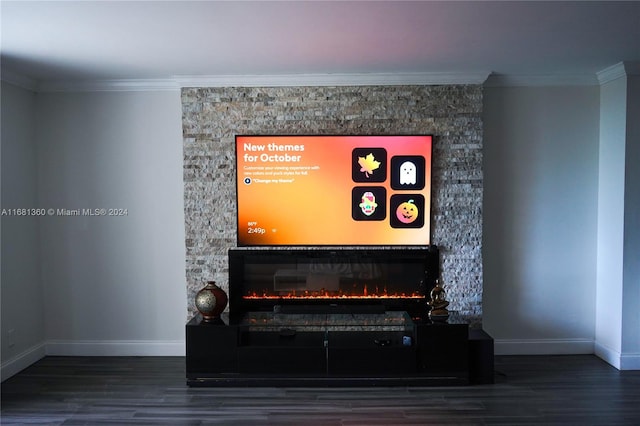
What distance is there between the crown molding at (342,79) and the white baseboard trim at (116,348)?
7.75ft

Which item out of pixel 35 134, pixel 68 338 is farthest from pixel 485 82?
pixel 68 338

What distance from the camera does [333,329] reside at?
13.5 ft

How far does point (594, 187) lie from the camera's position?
4.36 m

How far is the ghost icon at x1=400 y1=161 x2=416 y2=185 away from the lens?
417 centimetres

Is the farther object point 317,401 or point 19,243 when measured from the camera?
point 19,243

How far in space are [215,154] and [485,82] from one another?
2.44m

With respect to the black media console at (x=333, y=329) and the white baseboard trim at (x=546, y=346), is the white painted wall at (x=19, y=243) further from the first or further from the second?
the white baseboard trim at (x=546, y=346)

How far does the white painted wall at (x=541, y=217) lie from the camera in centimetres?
435

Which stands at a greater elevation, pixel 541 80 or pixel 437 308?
pixel 541 80

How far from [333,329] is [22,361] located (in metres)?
2.64

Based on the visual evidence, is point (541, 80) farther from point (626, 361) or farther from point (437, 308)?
point (626, 361)

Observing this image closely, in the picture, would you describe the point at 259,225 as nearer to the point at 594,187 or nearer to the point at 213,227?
the point at 213,227

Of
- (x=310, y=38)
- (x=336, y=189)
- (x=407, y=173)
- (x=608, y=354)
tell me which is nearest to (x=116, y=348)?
(x=336, y=189)

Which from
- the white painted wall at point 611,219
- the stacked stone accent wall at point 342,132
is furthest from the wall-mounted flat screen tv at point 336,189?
the white painted wall at point 611,219
